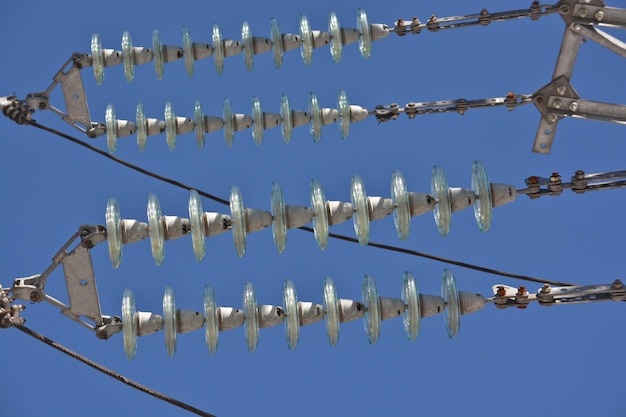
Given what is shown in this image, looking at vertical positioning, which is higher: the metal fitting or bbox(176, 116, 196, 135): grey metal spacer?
the metal fitting

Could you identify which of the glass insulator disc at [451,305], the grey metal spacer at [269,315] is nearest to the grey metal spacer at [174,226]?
the grey metal spacer at [269,315]

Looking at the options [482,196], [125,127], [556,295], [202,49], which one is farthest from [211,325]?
[202,49]

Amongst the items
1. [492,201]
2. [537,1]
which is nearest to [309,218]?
[492,201]

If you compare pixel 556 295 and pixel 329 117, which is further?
pixel 329 117

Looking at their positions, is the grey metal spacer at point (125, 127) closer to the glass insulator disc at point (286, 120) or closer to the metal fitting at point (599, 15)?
the glass insulator disc at point (286, 120)

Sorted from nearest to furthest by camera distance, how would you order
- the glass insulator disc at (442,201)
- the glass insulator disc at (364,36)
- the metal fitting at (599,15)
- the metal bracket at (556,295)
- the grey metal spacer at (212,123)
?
the metal bracket at (556,295) < the glass insulator disc at (442,201) < the metal fitting at (599,15) < the glass insulator disc at (364,36) < the grey metal spacer at (212,123)

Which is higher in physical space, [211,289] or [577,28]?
[577,28]

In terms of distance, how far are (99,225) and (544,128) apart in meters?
5.06

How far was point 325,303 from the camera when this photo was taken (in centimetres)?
1193

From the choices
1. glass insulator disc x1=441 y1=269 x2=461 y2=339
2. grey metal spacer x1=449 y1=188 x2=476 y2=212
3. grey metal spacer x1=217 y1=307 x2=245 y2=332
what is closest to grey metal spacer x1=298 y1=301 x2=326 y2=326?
grey metal spacer x1=217 y1=307 x2=245 y2=332

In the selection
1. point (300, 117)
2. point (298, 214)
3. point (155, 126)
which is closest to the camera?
point (298, 214)

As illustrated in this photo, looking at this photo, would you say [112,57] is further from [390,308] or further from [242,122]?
[390,308]

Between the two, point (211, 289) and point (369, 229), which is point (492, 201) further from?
point (211, 289)

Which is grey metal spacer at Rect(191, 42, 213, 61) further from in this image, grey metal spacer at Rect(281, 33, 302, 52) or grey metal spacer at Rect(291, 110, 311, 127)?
grey metal spacer at Rect(291, 110, 311, 127)
